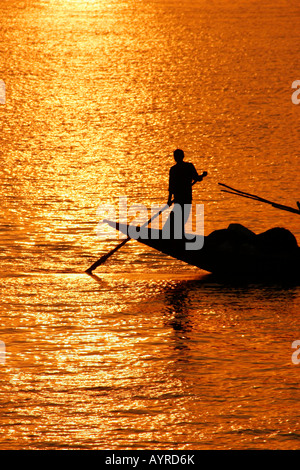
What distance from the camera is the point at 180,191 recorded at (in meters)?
15.4

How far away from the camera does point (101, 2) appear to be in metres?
62.6

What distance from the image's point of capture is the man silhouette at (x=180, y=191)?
15.2 metres

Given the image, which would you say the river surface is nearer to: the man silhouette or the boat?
the boat

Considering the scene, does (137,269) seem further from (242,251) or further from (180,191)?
(242,251)

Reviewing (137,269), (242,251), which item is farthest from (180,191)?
(137,269)

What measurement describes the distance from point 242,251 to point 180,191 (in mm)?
1229

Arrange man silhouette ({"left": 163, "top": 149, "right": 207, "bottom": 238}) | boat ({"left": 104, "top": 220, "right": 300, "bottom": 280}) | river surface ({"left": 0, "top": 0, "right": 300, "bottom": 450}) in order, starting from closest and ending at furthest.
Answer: river surface ({"left": 0, "top": 0, "right": 300, "bottom": 450}) < boat ({"left": 104, "top": 220, "right": 300, "bottom": 280}) < man silhouette ({"left": 163, "top": 149, "right": 207, "bottom": 238})

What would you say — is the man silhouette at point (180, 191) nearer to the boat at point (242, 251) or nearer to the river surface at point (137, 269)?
the boat at point (242, 251)

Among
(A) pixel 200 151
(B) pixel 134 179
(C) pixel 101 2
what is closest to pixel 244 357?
(B) pixel 134 179

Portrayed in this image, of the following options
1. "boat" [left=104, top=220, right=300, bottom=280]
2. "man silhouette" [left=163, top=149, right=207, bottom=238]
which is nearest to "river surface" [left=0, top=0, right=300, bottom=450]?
"boat" [left=104, top=220, right=300, bottom=280]

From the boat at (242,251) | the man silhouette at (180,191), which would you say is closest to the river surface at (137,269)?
the boat at (242,251)

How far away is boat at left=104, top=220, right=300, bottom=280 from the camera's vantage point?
15.1 meters

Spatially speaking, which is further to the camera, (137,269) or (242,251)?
(137,269)

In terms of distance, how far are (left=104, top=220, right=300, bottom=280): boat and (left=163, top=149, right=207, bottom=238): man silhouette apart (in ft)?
0.60
